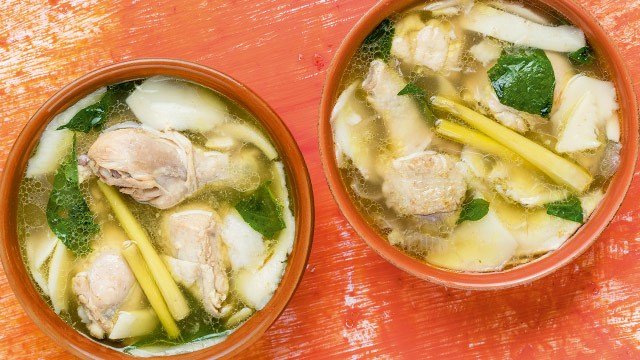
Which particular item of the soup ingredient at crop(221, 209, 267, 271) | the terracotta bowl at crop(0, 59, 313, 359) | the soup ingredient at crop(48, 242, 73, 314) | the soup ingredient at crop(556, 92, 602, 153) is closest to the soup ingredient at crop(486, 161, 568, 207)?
the soup ingredient at crop(556, 92, 602, 153)

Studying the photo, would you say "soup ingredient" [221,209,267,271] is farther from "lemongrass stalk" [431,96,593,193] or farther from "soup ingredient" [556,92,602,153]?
"soup ingredient" [556,92,602,153]

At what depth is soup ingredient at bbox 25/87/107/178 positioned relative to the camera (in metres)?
2.03

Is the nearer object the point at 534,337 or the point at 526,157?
the point at 526,157

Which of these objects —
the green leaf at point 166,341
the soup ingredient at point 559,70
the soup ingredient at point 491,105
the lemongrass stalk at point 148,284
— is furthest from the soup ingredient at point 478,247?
the lemongrass stalk at point 148,284

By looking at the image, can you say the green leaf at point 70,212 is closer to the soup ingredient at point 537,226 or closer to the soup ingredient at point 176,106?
the soup ingredient at point 176,106

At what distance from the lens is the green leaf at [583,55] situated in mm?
2033

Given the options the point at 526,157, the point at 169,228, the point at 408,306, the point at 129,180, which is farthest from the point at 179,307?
the point at 526,157

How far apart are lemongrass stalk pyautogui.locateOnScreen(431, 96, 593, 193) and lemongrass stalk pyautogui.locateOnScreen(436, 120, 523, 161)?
1 cm

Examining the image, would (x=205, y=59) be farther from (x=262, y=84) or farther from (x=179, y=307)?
(x=179, y=307)

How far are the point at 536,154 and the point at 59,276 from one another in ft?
4.03

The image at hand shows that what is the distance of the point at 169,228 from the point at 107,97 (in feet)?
1.18

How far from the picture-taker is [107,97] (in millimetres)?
2037

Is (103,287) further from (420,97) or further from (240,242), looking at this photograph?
(420,97)

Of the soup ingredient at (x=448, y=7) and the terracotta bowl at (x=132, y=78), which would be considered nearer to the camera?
the terracotta bowl at (x=132, y=78)
